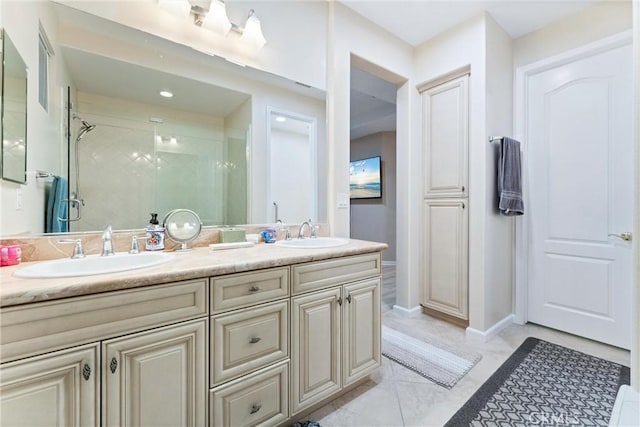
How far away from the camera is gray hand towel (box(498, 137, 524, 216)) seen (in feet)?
7.33

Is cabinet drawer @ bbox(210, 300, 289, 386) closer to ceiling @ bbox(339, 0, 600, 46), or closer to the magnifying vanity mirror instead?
the magnifying vanity mirror

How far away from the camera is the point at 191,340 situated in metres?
1.03

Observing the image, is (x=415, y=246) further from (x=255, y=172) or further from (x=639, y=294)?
(x=639, y=294)

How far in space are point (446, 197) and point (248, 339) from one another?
214cm

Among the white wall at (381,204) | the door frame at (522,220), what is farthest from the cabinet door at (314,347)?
the white wall at (381,204)

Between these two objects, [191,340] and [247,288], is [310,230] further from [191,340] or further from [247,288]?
[191,340]

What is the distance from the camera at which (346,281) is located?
1.51 metres

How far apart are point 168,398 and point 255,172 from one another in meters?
1.28

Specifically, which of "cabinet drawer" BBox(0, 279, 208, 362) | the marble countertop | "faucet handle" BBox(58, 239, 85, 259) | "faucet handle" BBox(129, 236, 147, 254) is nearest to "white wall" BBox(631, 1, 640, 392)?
the marble countertop

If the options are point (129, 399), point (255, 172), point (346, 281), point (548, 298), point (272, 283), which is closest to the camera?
point (129, 399)

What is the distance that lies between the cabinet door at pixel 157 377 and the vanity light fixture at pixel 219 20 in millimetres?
1624

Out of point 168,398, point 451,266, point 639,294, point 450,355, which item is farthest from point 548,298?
point 168,398

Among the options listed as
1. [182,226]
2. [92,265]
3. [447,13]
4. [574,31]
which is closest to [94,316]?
[92,265]

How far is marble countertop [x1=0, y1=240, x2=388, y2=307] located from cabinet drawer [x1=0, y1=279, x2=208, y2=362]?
27mm
